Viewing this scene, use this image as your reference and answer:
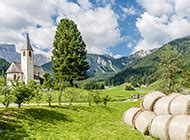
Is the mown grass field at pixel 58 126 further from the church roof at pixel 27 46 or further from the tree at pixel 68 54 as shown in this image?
the church roof at pixel 27 46

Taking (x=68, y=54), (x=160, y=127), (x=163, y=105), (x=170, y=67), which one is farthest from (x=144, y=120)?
(x=68, y=54)

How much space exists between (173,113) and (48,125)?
888 centimetres

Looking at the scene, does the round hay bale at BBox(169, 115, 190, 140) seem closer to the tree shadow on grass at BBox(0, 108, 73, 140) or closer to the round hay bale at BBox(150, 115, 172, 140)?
the round hay bale at BBox(150, 115, 172, 140)

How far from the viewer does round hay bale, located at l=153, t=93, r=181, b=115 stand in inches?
866

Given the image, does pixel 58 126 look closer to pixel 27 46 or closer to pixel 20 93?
pixel 20 93

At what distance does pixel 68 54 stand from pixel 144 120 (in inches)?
1983

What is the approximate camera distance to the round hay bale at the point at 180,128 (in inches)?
696

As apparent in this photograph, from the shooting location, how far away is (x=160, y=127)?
796 inches

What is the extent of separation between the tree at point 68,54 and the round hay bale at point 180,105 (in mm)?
50285

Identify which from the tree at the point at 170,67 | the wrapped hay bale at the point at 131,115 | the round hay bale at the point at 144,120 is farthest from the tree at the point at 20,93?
the tree at the point at 170,67

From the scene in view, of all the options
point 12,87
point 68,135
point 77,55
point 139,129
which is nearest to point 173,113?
point 139,129

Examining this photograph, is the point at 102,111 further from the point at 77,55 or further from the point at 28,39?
the point at 28,39

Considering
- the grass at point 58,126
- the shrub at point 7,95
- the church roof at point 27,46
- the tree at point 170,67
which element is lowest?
the grass at point 58,126

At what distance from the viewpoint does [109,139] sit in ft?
67.7
